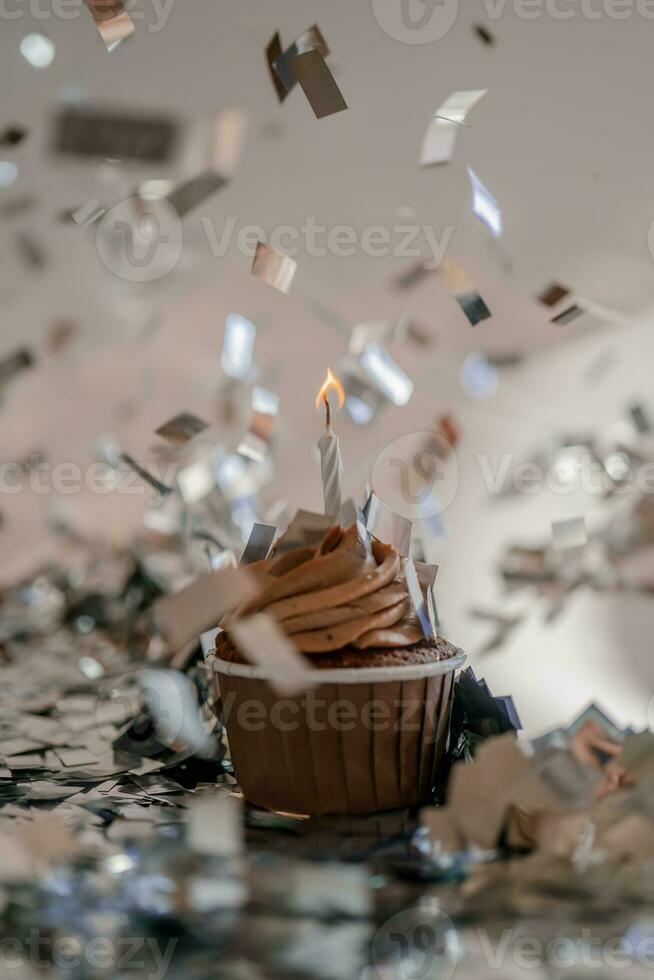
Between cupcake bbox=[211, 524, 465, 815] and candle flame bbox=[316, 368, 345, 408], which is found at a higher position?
candle flame bbox=[316, 368, 345, 408]

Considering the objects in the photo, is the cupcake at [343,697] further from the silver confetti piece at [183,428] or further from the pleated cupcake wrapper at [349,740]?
the silver confetti piece at [183,428]

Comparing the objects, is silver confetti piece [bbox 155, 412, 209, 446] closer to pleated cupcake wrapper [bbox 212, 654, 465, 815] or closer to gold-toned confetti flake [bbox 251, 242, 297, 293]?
gold-toned confetti flake [bbox 251, 242, 297, 293]

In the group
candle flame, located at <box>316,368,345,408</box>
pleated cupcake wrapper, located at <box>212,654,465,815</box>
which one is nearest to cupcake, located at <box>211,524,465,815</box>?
pleated cupcake wrapper, located at <box>212,654,465,815</box>

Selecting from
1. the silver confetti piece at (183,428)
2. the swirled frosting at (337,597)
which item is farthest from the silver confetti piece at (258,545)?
the silver confetti piece at (183,428)

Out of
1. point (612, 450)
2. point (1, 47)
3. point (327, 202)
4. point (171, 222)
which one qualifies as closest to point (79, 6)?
point (1, 47)

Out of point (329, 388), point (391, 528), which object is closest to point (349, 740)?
point (391, 528)

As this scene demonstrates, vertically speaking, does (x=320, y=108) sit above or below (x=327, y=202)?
above

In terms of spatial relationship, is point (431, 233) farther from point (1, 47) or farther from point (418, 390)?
point (1, 47)

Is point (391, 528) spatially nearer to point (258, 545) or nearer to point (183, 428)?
point (258, 545)
